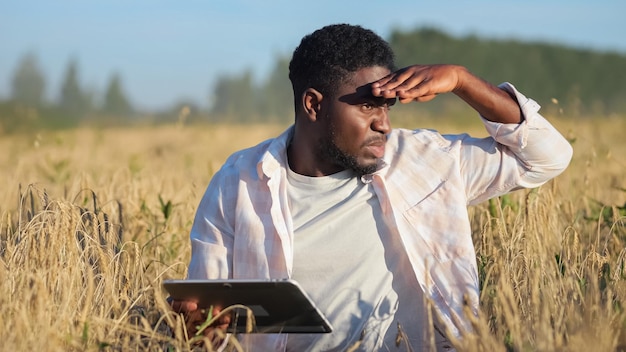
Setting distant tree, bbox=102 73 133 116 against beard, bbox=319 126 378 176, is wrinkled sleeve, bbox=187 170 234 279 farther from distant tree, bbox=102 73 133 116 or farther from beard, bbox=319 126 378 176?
distant tree, bbox=102 73 133 116

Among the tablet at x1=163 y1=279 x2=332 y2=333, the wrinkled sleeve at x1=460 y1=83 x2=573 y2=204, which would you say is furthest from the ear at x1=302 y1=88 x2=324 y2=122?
the tablet at x1=163 y1=279 x2=332 y2=333

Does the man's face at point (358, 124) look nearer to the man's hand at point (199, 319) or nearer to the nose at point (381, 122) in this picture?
the nose at point (381, 122)

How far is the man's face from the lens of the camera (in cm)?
287

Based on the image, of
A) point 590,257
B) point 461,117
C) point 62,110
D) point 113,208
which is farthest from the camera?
point 62,110

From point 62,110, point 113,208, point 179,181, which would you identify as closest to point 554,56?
point 62,110

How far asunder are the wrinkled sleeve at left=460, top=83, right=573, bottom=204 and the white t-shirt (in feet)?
1.03

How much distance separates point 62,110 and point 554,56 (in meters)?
13.7

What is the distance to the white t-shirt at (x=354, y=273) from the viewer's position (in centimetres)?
281

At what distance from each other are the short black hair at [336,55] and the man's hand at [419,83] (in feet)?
0.62

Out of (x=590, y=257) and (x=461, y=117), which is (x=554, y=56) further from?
(x=590, y=257)

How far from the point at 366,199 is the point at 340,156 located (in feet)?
0.51

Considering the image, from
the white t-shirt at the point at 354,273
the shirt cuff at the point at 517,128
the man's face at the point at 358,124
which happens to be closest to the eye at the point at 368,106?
the man's face at the point at 358,124

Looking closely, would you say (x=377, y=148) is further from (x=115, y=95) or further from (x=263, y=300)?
(x=115, y=95)

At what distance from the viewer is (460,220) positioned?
2.85 meters
